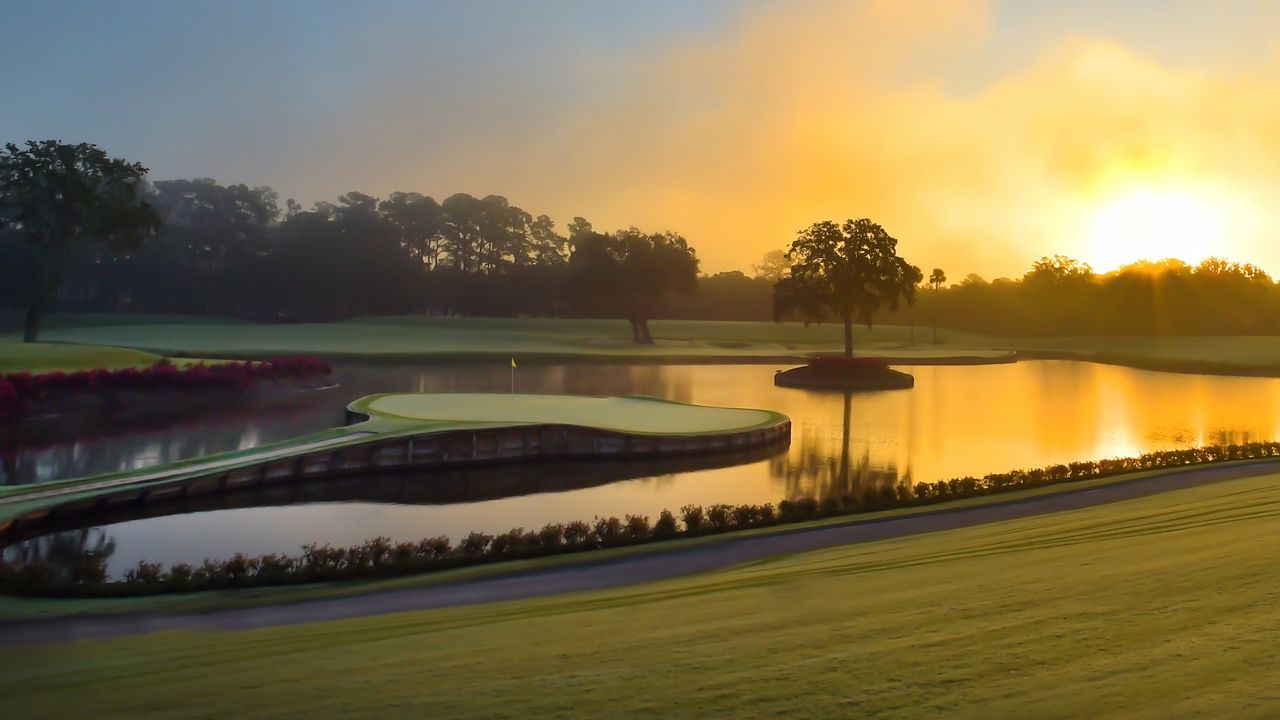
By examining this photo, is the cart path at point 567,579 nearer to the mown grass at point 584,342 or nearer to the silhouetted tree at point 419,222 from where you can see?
the mown grass at point 584,342

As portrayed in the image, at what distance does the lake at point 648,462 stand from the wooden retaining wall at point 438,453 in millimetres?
481

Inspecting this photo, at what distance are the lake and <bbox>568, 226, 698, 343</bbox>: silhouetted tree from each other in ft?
89.3

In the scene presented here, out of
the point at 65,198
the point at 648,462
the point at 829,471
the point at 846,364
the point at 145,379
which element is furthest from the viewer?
the point at 846,364

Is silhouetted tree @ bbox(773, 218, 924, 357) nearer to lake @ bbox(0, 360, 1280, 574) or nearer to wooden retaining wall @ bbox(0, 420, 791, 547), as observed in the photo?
lake @ bbox(0, 360, 1280, 574)

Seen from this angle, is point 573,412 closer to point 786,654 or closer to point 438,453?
point 438,453

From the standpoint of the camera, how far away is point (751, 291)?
115 metres

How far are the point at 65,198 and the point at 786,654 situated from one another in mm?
41585

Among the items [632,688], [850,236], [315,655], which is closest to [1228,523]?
[632,688]

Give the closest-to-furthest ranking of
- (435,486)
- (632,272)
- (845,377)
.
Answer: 1. (435,486)
2. (845,377)
3. (632,272)

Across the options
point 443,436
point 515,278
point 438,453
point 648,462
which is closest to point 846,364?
point 648,462

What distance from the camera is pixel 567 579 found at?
32.8 ft

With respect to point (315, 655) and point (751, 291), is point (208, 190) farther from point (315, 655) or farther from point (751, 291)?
point (315, 655)

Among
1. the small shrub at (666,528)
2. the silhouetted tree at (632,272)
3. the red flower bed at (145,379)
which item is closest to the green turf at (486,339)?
the silhouetted tree at (632,272)

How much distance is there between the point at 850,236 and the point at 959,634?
174ft
